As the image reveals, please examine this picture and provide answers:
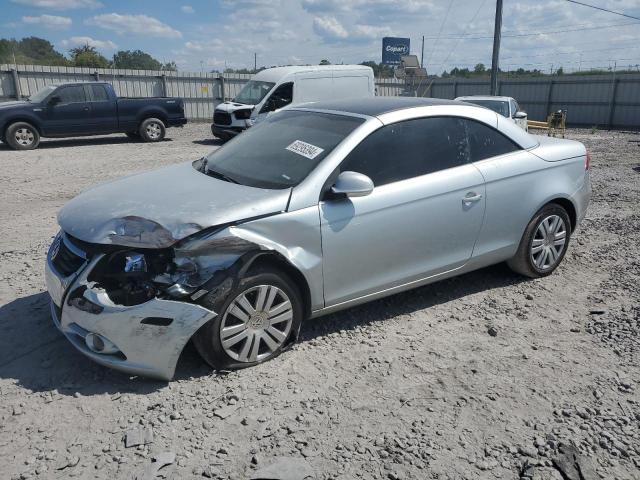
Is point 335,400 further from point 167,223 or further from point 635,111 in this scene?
point 635,111

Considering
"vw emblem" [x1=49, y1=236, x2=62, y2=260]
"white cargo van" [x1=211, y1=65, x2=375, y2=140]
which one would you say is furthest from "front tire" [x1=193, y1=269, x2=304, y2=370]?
"white cargo van" [x1=211, y1=65, x2=375, y2=140]

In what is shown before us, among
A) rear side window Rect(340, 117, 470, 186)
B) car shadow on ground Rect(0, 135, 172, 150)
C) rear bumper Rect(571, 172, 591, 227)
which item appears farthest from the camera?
car shadow on ground Rect(0, 135, 172, 150)

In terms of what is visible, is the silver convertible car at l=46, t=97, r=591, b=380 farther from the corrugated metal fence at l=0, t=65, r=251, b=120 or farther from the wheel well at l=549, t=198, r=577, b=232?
the corrugated metal fence at l=0, t=65, r=251, b=120

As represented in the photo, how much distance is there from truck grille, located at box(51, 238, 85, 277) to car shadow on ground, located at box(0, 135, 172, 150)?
514 inches

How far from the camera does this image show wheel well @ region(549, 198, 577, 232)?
510 centimetres

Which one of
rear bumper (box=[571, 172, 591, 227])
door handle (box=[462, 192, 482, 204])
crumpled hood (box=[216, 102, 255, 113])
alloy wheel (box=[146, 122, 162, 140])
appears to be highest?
door handle (box=[462, 192, 482, 204])

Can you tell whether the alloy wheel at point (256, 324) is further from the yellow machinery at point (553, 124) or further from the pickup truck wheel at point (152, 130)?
the yellow machinery at point (553, 124)

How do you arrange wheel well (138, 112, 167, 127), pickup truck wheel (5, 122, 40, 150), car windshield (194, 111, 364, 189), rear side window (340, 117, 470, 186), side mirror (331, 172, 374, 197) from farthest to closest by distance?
1. wheel well (138, 112, 167, 127)
2. pickup truck wheel (5, 122, 40, 150)
3. rear side window (340, 117, 470, 186)
4. car windshield (194, 111, 364, 189)
5. side mirror (331, 172, 374, 197)

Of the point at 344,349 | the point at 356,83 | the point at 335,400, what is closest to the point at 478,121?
the point at 344,349


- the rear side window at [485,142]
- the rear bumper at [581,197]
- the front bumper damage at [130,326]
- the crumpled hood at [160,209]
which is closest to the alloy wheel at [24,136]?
the crumpled hood at [160,209]

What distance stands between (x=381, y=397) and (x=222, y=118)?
14644 millimetres

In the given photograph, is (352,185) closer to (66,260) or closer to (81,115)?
(66,260)

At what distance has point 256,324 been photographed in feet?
11.6

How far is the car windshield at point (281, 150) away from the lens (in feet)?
12.8
